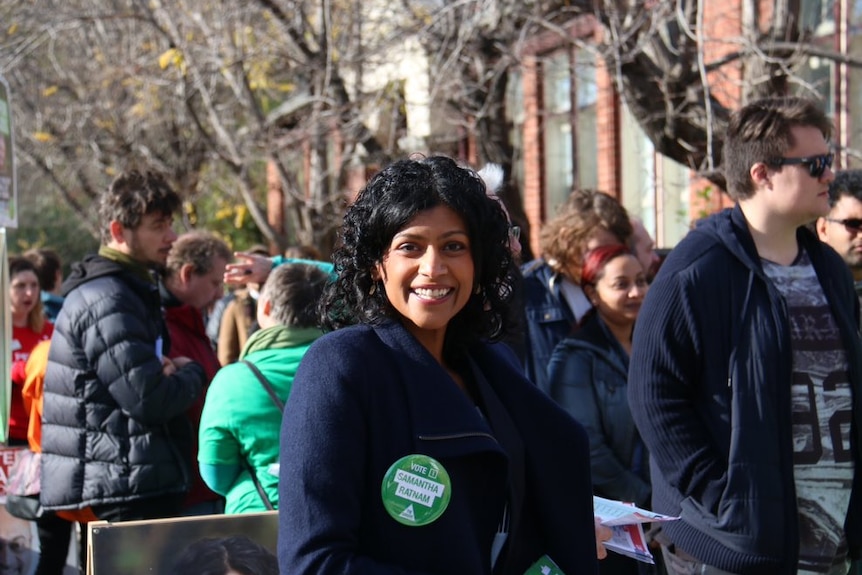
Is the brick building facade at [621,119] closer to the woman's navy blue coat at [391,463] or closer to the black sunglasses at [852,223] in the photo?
the black sunglasses at [852,223]

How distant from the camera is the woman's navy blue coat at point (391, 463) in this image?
82.9 inches

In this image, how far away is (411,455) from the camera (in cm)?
216

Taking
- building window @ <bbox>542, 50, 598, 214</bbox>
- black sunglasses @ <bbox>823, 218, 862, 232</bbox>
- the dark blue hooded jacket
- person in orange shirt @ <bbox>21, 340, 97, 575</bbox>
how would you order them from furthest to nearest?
building window @ <bbox>542, 50, 598, 214</bbox>, person in orange shirt @ <bbox>21, 340, 97, 575</bbox>, black sunglasses @ <bbox>823, 218, 862, 232</bbox>, the dark blue hooded jacket

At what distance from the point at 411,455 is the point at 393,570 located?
22 centimetres

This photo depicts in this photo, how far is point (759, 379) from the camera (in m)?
3.33

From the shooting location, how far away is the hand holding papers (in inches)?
107

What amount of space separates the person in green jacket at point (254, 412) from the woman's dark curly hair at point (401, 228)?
131 cm

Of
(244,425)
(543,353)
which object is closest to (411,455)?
(244,425)

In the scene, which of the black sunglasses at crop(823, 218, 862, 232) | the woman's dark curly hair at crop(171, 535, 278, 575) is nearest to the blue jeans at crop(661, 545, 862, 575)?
the woman's dark curly hair at crop(171, 535, 278, 575)

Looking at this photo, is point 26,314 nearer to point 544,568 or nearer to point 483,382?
point 483,382

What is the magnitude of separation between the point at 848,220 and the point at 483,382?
3.09 m

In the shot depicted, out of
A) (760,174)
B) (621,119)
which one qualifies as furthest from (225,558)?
(621,119)

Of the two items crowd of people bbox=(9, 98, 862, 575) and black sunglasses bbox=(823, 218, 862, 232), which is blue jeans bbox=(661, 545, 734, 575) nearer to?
crowd of people bbox=(9, 98, 862, 575)

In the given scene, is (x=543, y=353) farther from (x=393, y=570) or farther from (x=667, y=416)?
(x=393, y=570)
